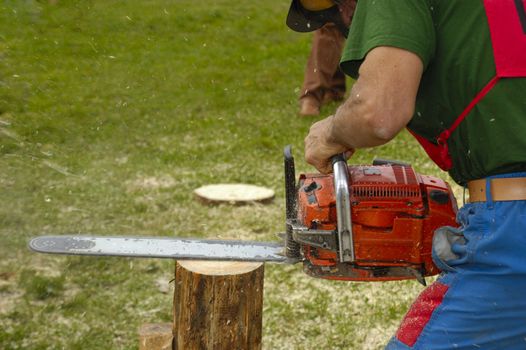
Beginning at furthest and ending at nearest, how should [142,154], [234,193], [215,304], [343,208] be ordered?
[142,154], [234,193], [215,304], [343,208]

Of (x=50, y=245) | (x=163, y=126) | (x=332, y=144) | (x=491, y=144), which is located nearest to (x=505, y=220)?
(x=491, y=144)

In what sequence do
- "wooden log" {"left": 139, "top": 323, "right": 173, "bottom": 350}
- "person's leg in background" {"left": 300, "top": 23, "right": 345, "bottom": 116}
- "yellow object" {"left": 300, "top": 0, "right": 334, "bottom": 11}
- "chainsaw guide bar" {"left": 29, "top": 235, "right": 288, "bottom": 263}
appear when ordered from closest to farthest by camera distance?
1. "yellow object" {"left": 300, "top": 0, "right": 334, "bottom": 11}
2. "chainsaw guide bar" {"left": 29, "top": 235, "right": 288, "bottom": 263}
3. "wooden log" {"left": 139, "top": 323, "right": 173, "bottom": 350}
4. "person's leg in background" {"left": 300, "top": 23, "right": 345, "bottom": 116}

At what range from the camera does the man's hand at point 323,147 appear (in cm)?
213

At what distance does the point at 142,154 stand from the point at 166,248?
3.63m

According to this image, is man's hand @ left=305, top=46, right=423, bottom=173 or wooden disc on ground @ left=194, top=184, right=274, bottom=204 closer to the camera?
man's hand @ left=305, top=46, right=423, bottom=173

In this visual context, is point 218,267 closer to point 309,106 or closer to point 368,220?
point 368,220

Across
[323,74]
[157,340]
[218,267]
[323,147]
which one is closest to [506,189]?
[323,147]

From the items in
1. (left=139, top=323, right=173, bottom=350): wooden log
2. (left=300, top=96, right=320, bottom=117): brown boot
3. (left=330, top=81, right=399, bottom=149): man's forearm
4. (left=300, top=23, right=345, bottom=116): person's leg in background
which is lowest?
(left=139, top=323, right=173, bottom=350): wooden log

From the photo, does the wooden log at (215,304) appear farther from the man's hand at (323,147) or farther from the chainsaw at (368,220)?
the man's hand at (323,147)

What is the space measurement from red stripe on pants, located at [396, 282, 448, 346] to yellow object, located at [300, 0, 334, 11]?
90 centimetres

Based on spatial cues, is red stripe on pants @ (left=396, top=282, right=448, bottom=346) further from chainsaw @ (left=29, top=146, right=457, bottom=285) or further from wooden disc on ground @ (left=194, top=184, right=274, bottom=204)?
wooden disc on ground @ (left=194, top=184, right=274, bottom=204)

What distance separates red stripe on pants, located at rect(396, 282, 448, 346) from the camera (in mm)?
1950

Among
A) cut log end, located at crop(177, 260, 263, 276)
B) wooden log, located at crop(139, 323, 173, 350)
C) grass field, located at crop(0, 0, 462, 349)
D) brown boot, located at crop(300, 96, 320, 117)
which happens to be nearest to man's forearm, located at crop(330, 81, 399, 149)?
cut log end, located at crop(177, 260, 263, 276)

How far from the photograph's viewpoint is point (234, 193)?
5.30 meters
